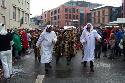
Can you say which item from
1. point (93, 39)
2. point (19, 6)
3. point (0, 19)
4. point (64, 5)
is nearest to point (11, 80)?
point (93, 39)

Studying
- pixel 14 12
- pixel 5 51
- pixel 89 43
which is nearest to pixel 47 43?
pixel 89 43

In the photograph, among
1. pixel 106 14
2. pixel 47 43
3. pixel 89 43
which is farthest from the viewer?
pixel 106 14

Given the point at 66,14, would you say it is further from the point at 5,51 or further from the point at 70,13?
the point at 5,51

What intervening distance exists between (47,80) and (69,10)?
116 m

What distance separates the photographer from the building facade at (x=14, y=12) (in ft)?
112

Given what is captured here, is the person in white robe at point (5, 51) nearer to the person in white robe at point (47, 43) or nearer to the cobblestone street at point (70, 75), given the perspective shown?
the cobblestone street at point (70, 75)

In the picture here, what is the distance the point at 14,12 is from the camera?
1591 inches

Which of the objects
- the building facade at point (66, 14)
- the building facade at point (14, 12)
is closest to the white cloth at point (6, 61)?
the building facade at point (14, 12)

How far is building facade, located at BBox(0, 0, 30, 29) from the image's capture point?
34.0 m

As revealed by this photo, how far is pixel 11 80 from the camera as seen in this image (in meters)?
11.8

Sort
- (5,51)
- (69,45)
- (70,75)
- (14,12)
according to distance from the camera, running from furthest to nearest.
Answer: (14,12) → (69,45) → (70,75) → (5,51)

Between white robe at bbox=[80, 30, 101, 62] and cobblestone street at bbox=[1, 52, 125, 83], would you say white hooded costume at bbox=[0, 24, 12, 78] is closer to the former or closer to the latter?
cobblestone street at bbox=[1, 52, 125, 83]

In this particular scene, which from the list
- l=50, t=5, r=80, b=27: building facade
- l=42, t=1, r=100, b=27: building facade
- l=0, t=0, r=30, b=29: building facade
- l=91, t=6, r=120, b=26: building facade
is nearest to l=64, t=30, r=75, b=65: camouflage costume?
l=0, t=0, r=30, b=29: building facade

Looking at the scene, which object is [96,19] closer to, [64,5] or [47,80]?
[64,5]
